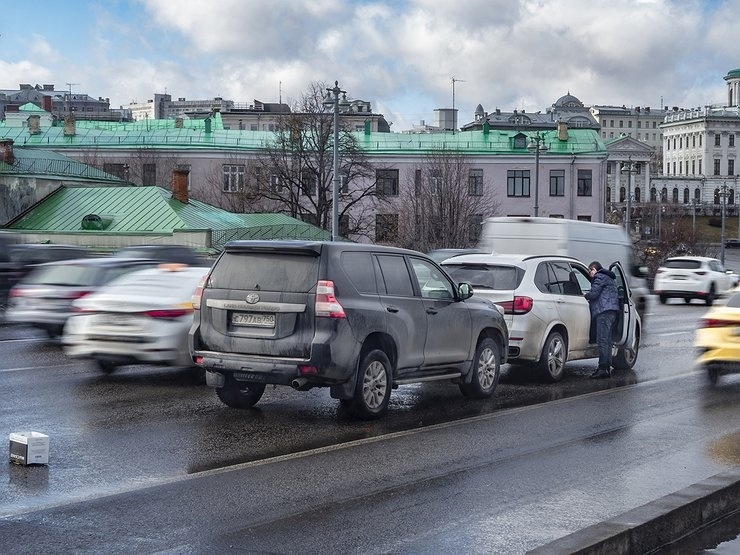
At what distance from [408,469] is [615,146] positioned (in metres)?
167

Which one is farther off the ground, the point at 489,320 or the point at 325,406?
the point at 489,320

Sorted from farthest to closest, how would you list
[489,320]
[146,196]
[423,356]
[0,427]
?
[146,196] < [489,320] < [423,356] < [0,427]

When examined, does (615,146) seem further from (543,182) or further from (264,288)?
(264,288)

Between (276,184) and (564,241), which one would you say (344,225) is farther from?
(564,241)

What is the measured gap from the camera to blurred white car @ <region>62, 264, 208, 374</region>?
14.6 m

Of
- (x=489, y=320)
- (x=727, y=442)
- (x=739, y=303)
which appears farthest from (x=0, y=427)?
(x=739, y=303)

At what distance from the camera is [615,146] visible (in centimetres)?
17112

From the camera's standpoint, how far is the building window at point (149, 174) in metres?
86.3

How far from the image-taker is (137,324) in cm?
1466

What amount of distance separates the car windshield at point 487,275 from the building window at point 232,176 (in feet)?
232

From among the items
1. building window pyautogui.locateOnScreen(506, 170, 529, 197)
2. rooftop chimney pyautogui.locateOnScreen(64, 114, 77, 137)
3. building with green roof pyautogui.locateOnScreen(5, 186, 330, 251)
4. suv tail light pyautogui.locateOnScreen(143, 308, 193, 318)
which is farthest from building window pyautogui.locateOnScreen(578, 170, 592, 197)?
suv tail light pyautogui.locateOnScreen(143, 308, 193, 318)

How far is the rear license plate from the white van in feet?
48.0

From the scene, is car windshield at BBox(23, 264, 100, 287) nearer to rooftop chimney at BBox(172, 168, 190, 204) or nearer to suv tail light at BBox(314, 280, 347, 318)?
suv tail light at BBox(314, 280, 347, 318)

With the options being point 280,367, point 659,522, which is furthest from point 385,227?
point 659,522
